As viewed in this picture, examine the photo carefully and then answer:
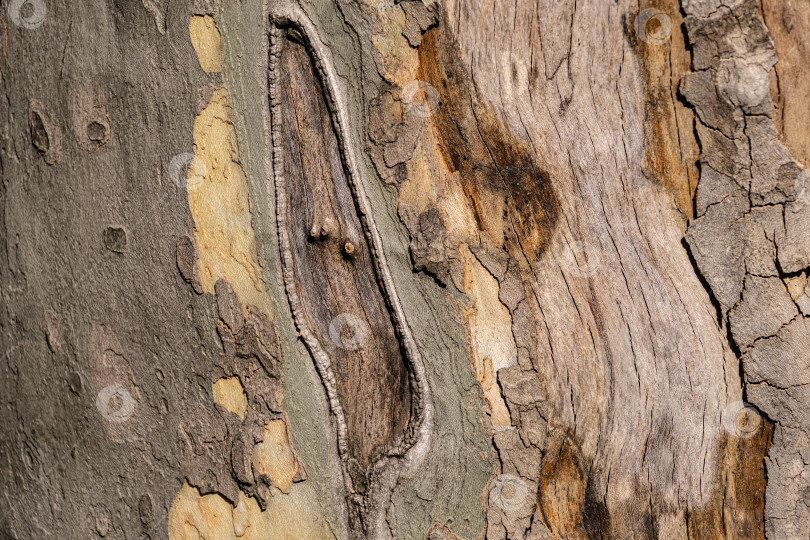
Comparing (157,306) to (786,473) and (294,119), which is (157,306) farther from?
(786,473)

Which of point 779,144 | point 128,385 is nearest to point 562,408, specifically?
point 779,144

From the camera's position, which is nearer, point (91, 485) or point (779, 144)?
point (779, 144)

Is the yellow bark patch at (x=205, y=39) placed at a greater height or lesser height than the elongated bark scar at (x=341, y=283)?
greater

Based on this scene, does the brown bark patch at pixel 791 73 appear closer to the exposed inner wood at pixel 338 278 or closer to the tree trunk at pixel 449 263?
the tree trunk at pixel 449 263

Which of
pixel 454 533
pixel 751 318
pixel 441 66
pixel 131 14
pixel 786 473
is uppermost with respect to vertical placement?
pixel 131 14

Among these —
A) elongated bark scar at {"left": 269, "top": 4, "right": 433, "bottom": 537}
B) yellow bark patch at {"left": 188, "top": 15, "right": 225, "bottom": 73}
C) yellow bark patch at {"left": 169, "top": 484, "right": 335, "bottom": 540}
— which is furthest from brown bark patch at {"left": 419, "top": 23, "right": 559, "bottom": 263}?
yellow bark patch at {"left": 169, "top": 484, "right": 335, "bottom": 540}

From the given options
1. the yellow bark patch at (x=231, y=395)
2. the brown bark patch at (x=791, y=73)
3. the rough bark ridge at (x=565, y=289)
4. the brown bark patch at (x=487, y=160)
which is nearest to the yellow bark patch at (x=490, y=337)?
the rough bark ridge at (x=565, y=289)
